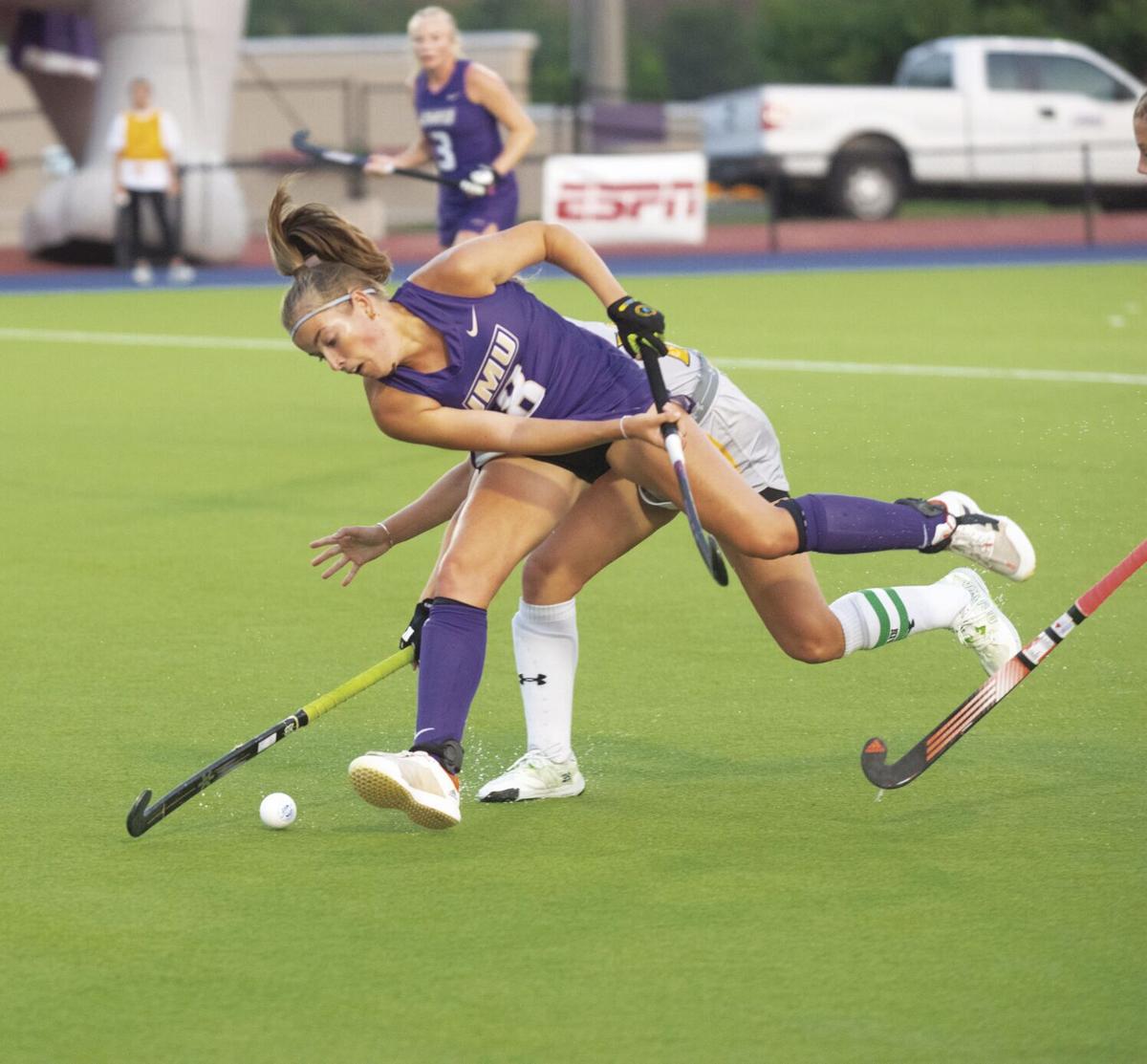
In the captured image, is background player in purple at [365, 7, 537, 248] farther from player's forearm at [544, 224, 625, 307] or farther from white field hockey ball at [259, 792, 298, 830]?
white field hockey ball at [259, 792, 298, 830]

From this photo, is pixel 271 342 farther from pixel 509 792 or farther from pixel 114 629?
pixel 509 792

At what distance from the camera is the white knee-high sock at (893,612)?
188 inches

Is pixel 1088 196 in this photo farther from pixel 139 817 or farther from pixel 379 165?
pixel 139 817

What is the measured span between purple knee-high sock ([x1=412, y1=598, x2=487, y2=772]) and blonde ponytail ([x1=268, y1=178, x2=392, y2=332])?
0.69 metres

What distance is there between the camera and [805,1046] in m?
3.26

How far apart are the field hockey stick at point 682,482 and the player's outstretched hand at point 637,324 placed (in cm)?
5

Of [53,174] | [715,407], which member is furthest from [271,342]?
[53,174]

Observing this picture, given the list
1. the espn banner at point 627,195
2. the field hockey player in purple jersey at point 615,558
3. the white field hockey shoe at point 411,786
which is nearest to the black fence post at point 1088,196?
the espn banner at point 627,195

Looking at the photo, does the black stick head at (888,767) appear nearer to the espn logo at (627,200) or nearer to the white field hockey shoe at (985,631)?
the white field hockey shoe at (985,631)

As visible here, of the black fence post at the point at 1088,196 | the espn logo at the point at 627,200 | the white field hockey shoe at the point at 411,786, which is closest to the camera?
the white field hockey shoe at the point at 411,786

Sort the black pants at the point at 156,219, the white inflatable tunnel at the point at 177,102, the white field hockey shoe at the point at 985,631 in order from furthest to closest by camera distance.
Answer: the white inflatable tunnel at the point at 177,102 < the black pants at the point at 156,219 < the white field hockey shoe at the point at 985,631

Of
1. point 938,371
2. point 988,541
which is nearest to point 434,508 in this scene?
point 988,541

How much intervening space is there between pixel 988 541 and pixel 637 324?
1.02 meters

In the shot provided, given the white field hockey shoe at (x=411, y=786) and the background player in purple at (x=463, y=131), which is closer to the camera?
the white field hockey shoe at (x=411, y=786)
